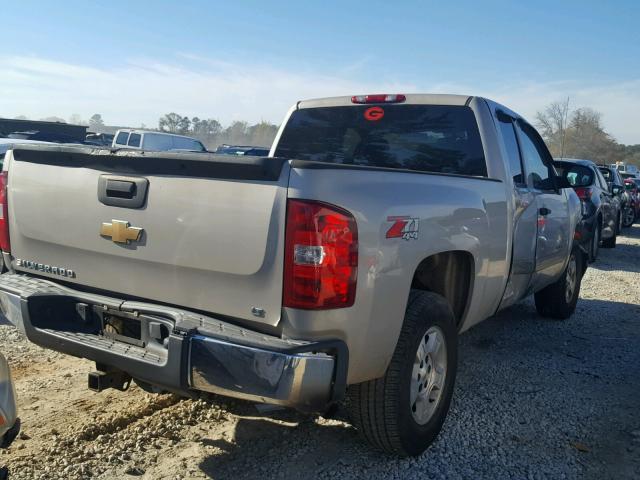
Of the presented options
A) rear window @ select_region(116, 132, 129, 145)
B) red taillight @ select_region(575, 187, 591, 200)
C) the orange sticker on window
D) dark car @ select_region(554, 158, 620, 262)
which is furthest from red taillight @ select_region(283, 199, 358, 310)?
rear window @ select_region(116, 132, 129, 145)

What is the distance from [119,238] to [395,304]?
1.40 m

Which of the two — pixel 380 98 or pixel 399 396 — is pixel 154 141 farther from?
pixel 399 396

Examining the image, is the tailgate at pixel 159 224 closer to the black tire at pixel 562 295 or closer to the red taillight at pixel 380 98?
the red taillight at pixel 380 98

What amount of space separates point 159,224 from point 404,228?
1.17m

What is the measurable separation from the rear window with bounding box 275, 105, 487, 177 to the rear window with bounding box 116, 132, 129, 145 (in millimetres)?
19045

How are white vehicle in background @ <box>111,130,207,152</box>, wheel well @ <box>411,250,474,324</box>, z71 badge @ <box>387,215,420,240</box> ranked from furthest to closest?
white vehicle in background @ <box>111,130,207,152</box> → wheel well @ <box>411,250,474,324</box> → z71 badge @ <box>387,215,420,240</box>

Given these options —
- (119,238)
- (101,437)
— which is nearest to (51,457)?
(101,437)

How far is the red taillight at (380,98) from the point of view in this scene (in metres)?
4.56

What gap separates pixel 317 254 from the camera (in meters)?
2.53

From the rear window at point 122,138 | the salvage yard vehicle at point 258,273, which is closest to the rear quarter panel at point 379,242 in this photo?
the salvage yard vehicle at point 258,273

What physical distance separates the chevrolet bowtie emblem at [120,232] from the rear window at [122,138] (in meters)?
20.6

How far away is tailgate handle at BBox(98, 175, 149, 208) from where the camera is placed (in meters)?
2.90

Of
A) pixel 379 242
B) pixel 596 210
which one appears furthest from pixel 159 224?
pixel 596 210

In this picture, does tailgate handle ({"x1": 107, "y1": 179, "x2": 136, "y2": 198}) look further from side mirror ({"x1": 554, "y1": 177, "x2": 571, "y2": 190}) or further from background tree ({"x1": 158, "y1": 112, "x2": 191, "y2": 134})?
background tree ({"x1": 158, "y1": 112, "x2": 191, "y2": 134})
